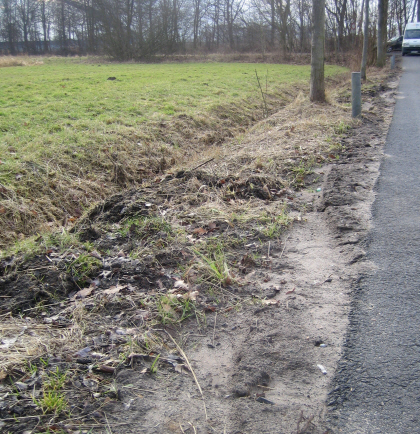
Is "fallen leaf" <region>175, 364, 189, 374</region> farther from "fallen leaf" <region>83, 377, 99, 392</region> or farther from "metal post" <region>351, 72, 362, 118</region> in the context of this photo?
"metal post" <region>351, 72, 362, 118</region>

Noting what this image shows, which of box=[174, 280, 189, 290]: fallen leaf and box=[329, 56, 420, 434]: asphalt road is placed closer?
box=[329, 56, 420, 434]: asphalt road

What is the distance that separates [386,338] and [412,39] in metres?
37.8

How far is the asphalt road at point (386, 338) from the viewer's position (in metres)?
2.18

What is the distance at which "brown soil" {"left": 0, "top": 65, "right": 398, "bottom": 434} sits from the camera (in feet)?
7.50

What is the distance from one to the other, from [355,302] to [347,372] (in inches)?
30.4

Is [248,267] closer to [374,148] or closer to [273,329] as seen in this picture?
[273,329]

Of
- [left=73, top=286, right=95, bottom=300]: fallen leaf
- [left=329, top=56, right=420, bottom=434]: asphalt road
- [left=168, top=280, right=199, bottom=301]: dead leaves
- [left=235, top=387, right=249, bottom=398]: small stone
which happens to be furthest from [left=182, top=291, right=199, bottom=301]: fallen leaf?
[left=329, top=56, right=420, bottom=434]: asphalt road

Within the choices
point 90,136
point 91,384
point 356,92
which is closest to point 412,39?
point 356,92

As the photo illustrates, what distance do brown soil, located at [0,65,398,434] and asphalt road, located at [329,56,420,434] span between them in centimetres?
11

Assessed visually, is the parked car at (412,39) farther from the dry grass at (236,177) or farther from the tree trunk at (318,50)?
the dry grass at (236,177)

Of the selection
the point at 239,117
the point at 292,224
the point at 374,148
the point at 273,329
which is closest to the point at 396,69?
the point at 239,117

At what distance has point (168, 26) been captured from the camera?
38.2 metres

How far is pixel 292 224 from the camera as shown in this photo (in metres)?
4.62

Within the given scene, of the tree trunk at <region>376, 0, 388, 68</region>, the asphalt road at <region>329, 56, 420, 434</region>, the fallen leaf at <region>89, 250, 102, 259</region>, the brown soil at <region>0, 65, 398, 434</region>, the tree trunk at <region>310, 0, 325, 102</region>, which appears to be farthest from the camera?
the tree trunk at <region>376, 0, 388, 68</region>
